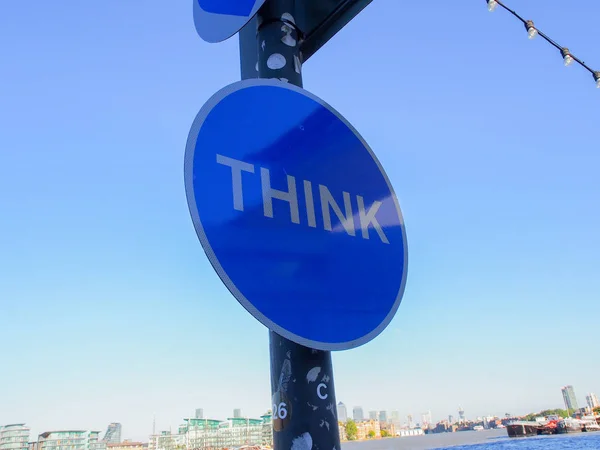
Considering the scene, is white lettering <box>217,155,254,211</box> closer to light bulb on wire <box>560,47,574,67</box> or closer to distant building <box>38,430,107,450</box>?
light bulb on wire <box>560,47,574,67</box>

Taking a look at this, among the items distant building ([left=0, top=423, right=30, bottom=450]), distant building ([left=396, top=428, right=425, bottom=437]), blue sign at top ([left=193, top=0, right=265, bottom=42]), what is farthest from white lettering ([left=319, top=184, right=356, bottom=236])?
distant building ([left=396, top=428, right=425, bottom=437])

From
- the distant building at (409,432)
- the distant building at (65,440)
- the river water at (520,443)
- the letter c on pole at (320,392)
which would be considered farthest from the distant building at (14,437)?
the letter c on pole at (320,392)

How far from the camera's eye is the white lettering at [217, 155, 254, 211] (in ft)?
2.29

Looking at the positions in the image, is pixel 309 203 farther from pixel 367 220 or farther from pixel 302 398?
pixel 302 398

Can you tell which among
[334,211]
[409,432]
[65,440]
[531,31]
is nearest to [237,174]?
[334,211]

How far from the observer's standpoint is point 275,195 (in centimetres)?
74

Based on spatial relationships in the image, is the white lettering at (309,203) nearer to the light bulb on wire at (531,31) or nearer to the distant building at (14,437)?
the light bulb on wire at (531,31)

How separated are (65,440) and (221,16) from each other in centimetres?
8837

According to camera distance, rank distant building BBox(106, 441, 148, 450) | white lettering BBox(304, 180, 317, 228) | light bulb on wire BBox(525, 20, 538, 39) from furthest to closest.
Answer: distant building BBox(106, 441, 148, 450) → light bulb on wire BBox(525, 20, 538, 39) → white lettering BBox(304, 180, 317, 228)

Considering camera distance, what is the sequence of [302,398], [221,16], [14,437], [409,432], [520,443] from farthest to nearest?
Result: [409,432] < [14,437] < [520,443] < [221,16] < [302,398]

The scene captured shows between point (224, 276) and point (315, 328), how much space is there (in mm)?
166

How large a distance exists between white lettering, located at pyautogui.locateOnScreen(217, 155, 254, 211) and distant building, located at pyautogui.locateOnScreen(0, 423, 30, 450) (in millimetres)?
97217

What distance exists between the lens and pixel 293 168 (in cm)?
80

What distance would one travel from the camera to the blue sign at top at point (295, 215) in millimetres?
666
